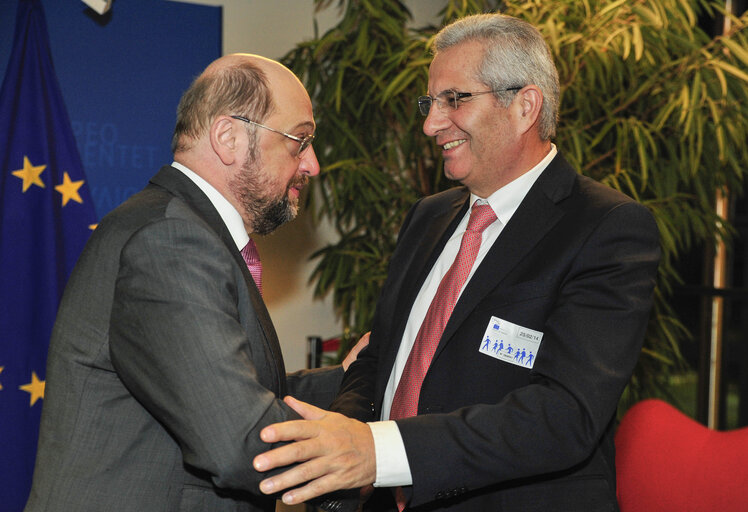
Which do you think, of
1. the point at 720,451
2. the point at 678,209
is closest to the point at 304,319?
the point at 678,209

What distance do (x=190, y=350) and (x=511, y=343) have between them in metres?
0.70

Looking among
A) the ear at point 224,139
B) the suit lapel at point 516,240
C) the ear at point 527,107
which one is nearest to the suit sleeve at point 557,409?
the suit lapel at point 516,240

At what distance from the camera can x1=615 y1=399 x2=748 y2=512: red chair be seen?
2.16m

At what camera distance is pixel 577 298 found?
158 cm

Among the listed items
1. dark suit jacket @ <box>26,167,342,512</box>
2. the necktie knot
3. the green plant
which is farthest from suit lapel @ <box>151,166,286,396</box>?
the green plant

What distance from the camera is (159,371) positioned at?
1333 millimetres

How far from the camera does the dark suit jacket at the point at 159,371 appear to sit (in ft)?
4.34

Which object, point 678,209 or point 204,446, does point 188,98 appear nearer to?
point 204,446

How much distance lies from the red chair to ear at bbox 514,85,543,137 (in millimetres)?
1107

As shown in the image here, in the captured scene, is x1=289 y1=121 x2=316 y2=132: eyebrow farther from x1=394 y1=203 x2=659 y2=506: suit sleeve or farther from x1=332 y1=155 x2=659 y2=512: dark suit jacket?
x1=394 y1=203 x2=659 y2=506: suit sleeve

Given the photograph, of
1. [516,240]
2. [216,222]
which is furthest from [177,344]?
[516,240]

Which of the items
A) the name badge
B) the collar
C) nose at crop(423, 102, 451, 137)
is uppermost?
nose at crop(423, 102, 451, 137)

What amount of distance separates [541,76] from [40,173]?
2293 mm

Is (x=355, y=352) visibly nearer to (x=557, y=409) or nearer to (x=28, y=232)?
(x=557, y=409)
